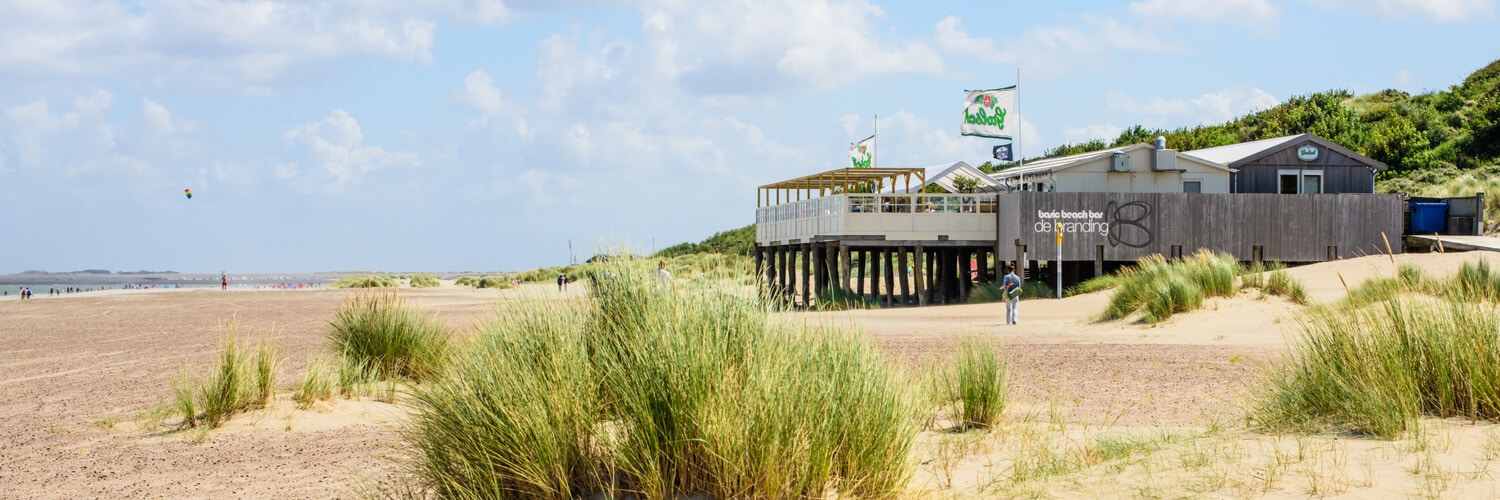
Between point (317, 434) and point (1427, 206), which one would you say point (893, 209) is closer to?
point (1427, 206)

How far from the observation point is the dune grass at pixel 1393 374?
24.1 ft

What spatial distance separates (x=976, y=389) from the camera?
8.97 meters

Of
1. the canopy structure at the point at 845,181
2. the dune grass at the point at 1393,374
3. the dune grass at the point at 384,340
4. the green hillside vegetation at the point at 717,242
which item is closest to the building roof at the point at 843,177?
the canopy structure at the point at 845,181

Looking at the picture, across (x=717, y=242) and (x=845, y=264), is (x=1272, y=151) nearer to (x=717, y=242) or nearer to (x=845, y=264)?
(x=845, y=264)

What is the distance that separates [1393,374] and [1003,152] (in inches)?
919

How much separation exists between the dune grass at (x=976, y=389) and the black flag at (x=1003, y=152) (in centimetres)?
2153

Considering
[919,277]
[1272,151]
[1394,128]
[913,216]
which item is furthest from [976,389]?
[1394,128]

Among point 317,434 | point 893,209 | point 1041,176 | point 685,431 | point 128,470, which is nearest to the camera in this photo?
point 685,431

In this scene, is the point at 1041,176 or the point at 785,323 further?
the point at 1041,176

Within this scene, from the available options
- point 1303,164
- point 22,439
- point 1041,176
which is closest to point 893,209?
point 1041,176

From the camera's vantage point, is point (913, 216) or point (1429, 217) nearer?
point (913, 216)

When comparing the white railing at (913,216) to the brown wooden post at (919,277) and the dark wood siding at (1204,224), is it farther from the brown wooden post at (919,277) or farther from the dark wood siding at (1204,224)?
the dark wood siding at (1204,224)

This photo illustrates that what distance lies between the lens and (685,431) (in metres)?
5.71

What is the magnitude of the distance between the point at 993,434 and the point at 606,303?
3005 millimetres
